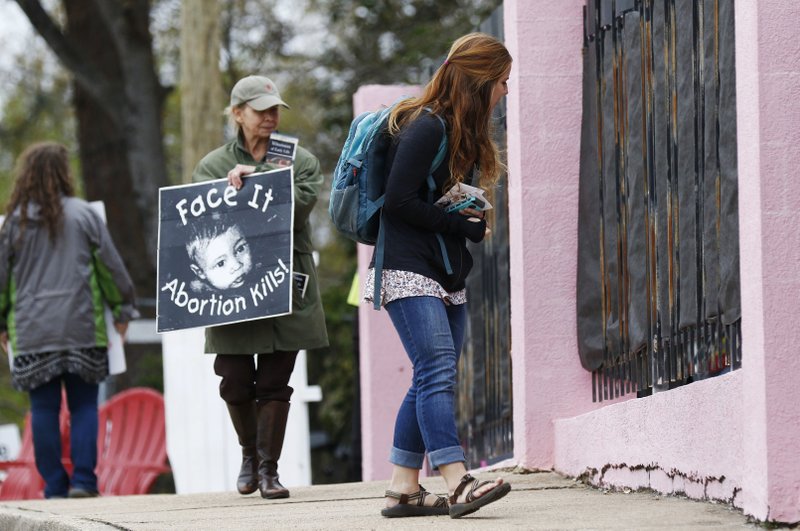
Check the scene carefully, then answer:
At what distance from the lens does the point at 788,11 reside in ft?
15.0

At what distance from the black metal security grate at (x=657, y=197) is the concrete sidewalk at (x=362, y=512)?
51 centimetres

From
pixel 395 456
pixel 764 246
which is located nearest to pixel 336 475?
pixel 395 456

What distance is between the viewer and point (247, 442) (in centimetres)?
709

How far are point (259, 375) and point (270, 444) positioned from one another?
12.8 inches

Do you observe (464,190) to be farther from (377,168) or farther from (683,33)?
(683,33)

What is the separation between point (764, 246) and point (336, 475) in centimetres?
1076

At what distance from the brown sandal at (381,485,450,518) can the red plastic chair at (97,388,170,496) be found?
18.8ft

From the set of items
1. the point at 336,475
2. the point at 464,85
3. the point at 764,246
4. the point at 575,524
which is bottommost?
the point at 336,475

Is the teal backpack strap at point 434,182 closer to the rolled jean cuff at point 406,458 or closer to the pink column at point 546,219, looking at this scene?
the rolled jean cuff at point 406,458

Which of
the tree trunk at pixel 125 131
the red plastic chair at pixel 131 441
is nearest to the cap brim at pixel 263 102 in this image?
the red plastic chair at pixel 131 441

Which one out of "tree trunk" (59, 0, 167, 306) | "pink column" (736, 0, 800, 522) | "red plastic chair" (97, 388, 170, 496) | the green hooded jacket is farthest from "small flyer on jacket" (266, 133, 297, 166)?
"tree trunk" (59, 0, 167, 306)

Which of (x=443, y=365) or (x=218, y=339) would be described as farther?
(x=218, y=339)

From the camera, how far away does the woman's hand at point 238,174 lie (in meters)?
6.96

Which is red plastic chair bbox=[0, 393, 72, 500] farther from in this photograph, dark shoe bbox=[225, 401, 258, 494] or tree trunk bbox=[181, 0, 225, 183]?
dark shoe bbox=[225, 401, 258, 494]
